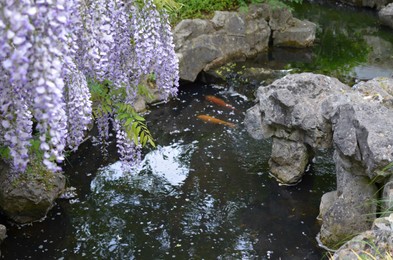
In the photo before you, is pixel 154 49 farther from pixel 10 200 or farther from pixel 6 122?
pixel 10 200

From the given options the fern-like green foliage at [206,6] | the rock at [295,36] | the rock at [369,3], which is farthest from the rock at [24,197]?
the rock at [369,3]

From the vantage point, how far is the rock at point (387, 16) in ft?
47.3

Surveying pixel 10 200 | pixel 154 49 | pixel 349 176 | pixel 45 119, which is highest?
pixel 45 119

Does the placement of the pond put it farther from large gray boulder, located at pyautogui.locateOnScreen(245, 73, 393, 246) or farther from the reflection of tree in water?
the reflection of tree in water

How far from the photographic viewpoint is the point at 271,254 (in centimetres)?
570

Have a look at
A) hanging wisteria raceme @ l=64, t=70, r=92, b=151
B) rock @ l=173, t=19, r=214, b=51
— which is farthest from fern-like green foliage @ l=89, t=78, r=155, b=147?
rock @ l=173, t=19, r=214, b=51

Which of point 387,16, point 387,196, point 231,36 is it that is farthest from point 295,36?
point 387,196

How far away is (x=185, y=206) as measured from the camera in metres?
6.44

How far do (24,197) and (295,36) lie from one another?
8148 mm

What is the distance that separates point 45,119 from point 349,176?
414 cm

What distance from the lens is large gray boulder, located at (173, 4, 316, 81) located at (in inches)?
406

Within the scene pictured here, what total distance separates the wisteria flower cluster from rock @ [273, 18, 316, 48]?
7.34m

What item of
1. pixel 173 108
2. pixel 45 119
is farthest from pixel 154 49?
pixel 173 108

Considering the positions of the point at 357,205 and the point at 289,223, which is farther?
the point at 289,223
